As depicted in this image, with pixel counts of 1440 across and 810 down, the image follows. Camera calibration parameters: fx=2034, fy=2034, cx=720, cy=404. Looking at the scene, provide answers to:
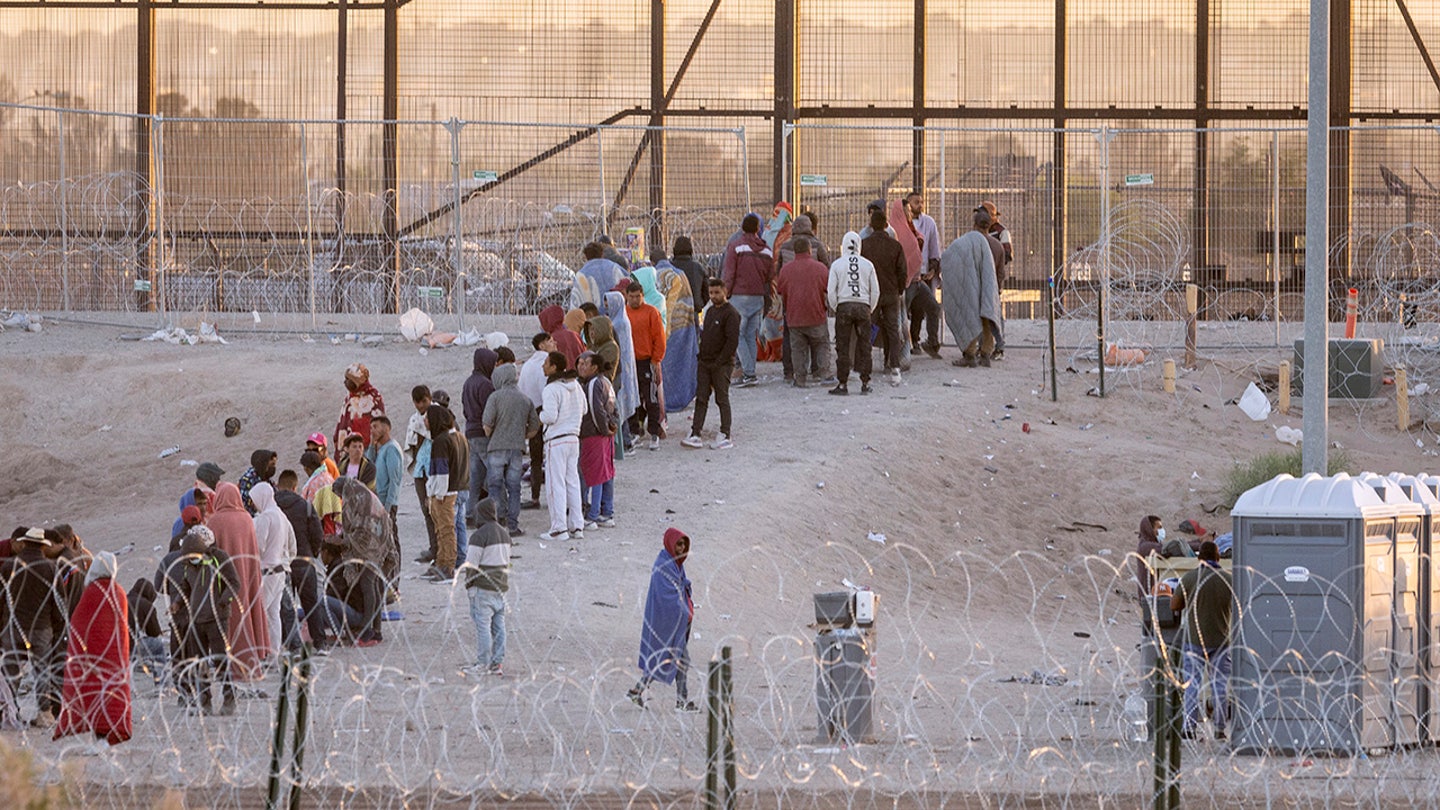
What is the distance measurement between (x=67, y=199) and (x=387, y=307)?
4.04 metres

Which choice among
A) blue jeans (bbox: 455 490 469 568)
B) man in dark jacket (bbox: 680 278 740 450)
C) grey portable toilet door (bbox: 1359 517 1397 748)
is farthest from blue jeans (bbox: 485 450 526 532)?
grey portable toilet door (bbox: 1359 517 1397 748)

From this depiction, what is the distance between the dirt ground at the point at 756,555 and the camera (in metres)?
9.48

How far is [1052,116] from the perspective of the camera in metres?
26.7

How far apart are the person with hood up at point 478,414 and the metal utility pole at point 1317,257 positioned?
579 cm

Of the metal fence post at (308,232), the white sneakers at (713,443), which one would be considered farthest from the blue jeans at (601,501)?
the metal fence post at (308,232)

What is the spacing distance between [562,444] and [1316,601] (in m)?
6.09

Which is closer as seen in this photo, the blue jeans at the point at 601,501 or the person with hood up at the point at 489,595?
the person with hood up at the point at 489,595

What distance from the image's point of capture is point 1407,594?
34.1ft

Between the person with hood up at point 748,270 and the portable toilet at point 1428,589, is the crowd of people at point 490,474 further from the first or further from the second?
the portable toilet at point 1428,589

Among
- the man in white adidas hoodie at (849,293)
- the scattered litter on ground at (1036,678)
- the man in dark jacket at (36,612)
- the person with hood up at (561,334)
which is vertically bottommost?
the scattered litter on ground at (1036,678)

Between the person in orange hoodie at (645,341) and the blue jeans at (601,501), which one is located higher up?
the person in orange hoodie at (645,341)

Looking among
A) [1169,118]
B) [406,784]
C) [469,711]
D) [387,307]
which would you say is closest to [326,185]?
[387,307]

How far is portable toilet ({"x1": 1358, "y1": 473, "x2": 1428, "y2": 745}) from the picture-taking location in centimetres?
1029

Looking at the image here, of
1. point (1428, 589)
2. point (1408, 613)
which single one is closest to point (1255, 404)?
point (1428, 589)
